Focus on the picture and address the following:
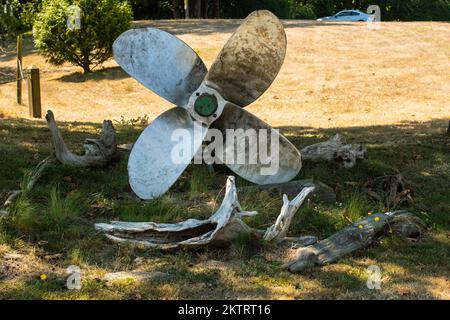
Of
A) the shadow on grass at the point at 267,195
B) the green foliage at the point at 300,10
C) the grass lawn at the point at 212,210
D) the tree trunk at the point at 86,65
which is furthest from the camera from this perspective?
the green foliage at the point at 300,10

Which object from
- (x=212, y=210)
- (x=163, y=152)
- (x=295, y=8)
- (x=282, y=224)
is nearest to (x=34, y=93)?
(x=163, y=152)

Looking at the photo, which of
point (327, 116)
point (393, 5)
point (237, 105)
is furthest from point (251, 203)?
point (393, 5)

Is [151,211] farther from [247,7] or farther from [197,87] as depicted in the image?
[247,7]

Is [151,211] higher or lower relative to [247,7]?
lower

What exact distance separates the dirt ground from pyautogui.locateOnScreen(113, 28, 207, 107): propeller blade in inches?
239

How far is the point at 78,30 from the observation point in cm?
1884

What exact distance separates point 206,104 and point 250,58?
0.79 m

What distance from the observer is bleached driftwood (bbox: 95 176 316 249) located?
6.43m

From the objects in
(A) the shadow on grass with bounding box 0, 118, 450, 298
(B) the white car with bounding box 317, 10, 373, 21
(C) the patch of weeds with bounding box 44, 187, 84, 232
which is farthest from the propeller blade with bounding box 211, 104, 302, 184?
(B) the white car with bounding box 317, 10, 373, 21

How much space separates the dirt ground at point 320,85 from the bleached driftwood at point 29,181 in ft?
21.0

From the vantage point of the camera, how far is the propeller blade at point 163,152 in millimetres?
7746

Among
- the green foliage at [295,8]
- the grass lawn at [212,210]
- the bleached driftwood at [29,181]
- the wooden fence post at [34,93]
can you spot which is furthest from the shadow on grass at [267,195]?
the green foliage at [295,8]

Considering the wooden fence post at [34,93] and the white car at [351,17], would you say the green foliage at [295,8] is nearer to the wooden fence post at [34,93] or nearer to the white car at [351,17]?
the white car at [351,17]
